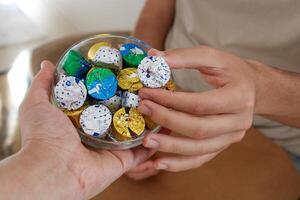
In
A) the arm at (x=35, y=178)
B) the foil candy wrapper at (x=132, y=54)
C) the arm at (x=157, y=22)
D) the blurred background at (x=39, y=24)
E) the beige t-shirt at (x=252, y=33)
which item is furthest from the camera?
the blurred background at (x=39, y=24)

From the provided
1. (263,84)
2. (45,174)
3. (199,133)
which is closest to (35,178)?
(45,174)

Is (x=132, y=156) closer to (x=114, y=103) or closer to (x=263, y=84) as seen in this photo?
(x=114, y=103)

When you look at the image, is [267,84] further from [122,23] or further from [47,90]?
[122,23]

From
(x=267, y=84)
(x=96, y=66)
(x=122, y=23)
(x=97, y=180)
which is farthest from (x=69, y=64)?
(x=122, y=23)

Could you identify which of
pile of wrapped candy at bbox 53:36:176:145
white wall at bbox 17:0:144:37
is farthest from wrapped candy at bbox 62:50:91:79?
white wall at bbox 17:0:144:37

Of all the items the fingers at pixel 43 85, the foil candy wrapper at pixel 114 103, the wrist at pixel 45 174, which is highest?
the fingers at pixel 43 85

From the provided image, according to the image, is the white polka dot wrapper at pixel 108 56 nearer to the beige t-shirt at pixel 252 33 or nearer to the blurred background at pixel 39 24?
the beige t-shirt at pixel 252 33

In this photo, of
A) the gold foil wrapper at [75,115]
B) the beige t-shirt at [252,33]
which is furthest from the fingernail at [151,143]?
the beige t-shirt at [252,33]
